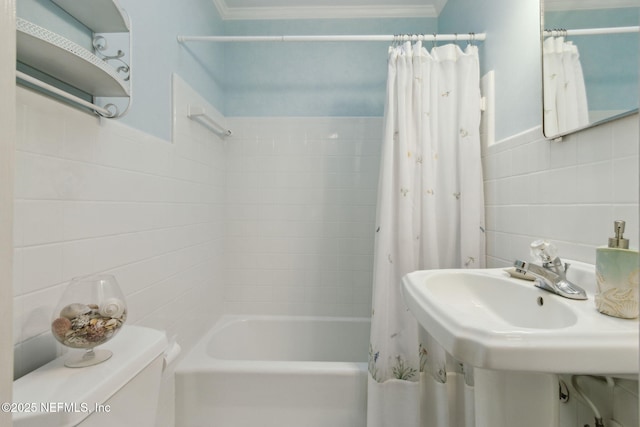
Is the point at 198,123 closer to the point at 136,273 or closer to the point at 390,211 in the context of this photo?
the point at 136,273

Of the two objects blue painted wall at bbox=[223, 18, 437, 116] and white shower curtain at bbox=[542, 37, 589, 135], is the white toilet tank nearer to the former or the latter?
white shower curtain at bbox=[542, 37, 589, 135]

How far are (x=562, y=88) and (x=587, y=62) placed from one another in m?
0.09

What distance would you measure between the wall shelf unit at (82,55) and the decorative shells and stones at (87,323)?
524 millimetres

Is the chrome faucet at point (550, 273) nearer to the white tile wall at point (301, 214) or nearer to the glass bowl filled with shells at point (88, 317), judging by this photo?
the glass bowl filled with shells at point (88, 317)

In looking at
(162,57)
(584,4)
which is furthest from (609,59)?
(162,57)

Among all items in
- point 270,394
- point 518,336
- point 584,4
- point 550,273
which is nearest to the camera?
point 518,336

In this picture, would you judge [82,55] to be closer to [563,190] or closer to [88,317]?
[88,317]

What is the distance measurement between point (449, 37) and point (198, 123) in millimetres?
1370

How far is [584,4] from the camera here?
922mm

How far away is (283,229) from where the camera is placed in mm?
2150

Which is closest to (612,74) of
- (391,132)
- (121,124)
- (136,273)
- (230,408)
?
(391,132)

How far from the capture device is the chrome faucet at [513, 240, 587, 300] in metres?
0.78

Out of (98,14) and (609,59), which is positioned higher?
(98,14)

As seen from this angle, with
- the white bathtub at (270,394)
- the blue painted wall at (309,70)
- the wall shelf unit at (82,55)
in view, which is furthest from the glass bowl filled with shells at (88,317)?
the blue painted wall at (309,70)
